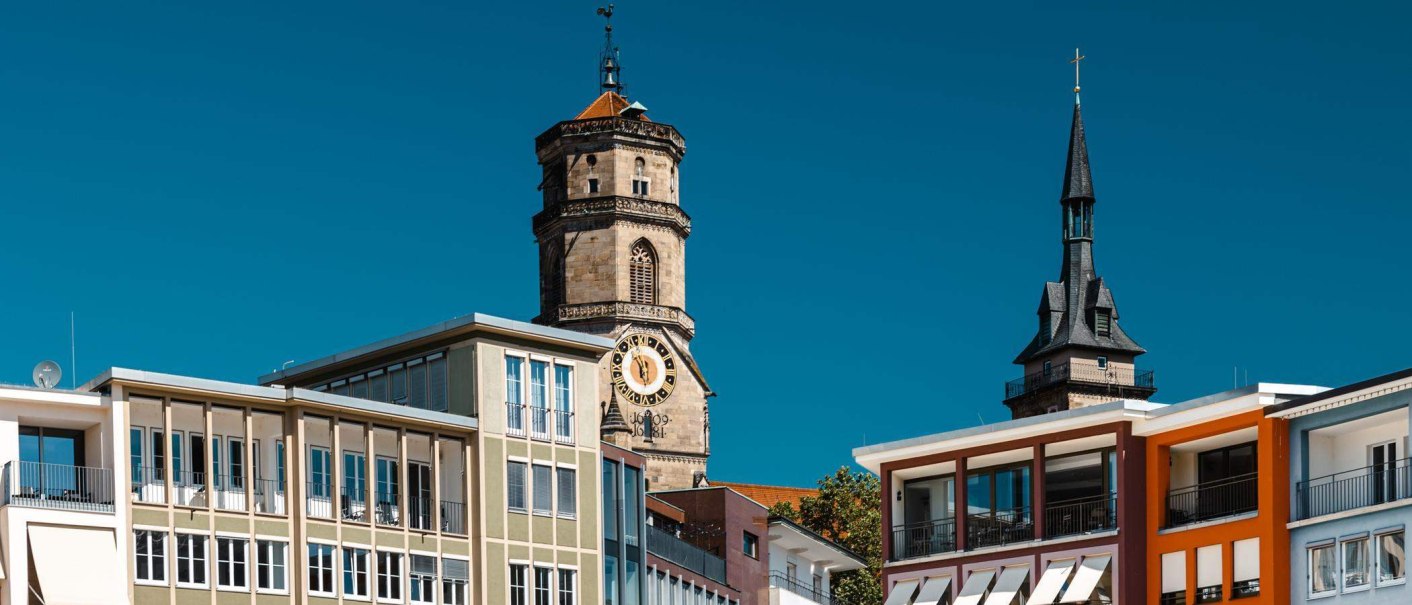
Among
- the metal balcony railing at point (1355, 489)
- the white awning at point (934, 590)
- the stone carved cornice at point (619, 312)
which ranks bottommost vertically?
the white awning at point (934, 590)

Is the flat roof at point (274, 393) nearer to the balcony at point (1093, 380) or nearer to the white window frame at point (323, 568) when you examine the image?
the white window frame at point (323, 568)

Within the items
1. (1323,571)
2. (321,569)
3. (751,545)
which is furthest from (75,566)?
(751,545)

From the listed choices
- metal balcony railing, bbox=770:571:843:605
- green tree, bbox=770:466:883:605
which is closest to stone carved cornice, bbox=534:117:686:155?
green tree, bbox=770:466:883:605

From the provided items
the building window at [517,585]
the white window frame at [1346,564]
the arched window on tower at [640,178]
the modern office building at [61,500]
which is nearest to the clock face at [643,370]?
the arched window on tower at [640,178]

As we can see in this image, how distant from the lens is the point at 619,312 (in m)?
160

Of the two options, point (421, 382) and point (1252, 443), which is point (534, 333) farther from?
point (1252, 443)

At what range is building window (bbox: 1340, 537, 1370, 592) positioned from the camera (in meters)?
72.5

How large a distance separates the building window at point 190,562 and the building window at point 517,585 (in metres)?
10.5

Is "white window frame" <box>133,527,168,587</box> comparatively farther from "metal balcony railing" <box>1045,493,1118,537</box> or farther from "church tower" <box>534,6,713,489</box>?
"church tower" <box>534,6,713,489</box>

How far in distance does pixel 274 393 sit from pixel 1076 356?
116 metres

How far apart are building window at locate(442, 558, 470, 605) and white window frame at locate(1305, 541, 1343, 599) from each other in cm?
2374

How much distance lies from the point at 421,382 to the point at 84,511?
13.9 meters

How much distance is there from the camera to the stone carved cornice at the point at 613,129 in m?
164

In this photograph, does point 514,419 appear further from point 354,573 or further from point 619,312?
point 619,312
